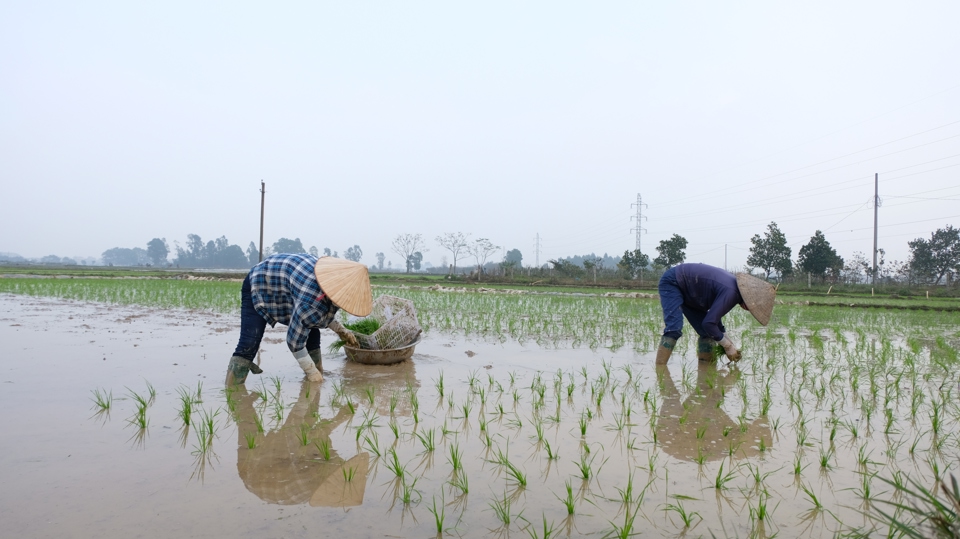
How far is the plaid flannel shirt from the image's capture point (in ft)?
12.5

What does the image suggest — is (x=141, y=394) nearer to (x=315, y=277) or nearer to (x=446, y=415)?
(x=315, y=277)

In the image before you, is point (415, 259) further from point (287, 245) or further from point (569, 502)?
point (569, 502)

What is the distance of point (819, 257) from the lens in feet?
81.9

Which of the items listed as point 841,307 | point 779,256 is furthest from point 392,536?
point 779,256

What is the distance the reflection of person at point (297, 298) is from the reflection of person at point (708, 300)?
111 inches

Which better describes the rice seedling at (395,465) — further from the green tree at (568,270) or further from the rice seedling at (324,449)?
the green tree at (568,270)

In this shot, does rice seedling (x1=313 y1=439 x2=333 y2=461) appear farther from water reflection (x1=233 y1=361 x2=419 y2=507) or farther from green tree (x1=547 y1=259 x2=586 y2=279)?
green tree (x1=547 y1=259 x2=586 y2=279)

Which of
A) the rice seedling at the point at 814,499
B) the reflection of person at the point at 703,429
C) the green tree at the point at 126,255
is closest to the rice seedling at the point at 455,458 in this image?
the reflection of person at the point at 703,429

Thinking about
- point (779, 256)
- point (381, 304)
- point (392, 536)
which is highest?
point (779, 256)

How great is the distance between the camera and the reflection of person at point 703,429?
9.23 feet

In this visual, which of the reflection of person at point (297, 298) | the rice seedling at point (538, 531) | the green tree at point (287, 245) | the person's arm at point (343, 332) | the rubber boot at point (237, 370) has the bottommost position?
the rice seedling at point (538, 531)

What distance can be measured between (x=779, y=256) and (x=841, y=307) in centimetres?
1271

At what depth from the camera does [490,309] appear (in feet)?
36.2

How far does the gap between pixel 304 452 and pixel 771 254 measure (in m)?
28.0
